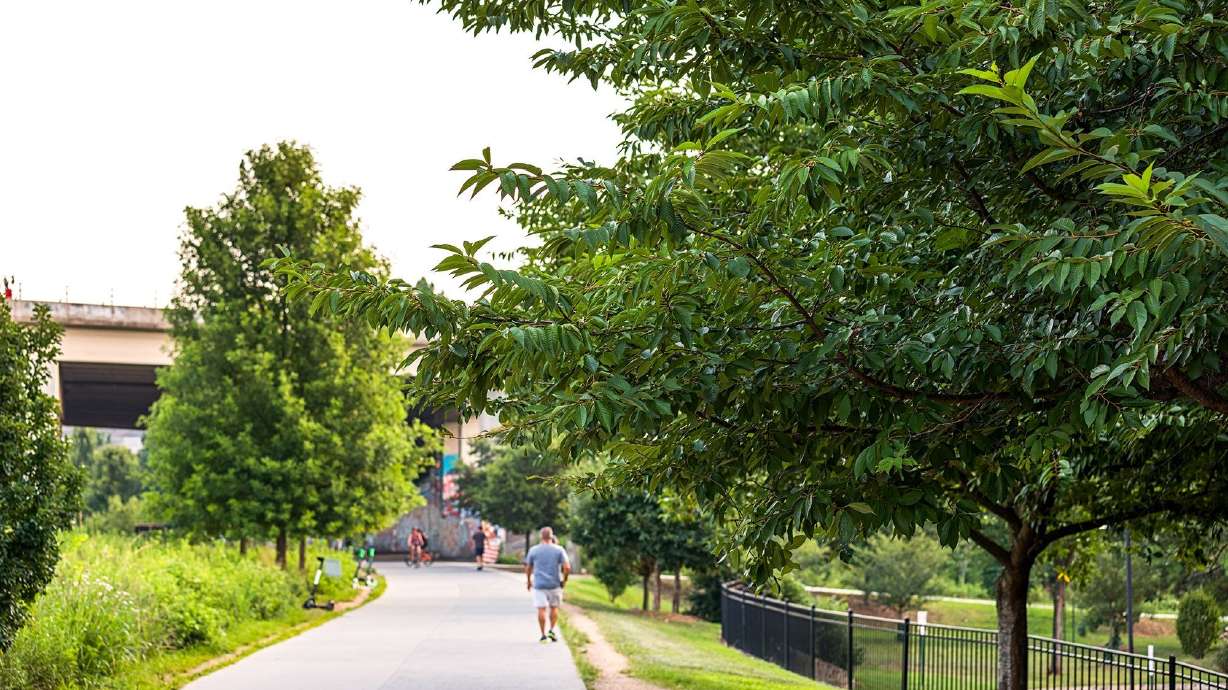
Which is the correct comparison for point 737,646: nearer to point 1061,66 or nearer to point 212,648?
point 212,648

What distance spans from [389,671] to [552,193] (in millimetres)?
10896

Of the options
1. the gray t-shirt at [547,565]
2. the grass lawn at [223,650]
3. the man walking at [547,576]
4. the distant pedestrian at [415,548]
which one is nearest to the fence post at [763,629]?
the man walking at [547,576]

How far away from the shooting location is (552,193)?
174 inches

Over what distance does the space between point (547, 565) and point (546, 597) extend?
1.70 ft

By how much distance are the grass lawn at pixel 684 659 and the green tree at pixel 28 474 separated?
652 centimetres

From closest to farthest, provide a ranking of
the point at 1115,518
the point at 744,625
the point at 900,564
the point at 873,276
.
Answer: the point at 873,276
the point at 1115,518
the point at 744,625
the point at 900,564

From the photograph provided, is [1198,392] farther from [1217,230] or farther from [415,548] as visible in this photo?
[415,548]

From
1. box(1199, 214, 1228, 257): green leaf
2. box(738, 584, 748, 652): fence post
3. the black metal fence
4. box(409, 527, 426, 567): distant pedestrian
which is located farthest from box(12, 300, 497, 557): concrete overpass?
box(1199, 214, 1228, 257): green leaf

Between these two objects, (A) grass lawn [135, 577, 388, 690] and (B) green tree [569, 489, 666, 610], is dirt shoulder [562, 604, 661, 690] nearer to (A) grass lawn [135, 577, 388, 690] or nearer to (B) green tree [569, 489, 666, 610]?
(A) grass lawn [135, 577, 388, 690]

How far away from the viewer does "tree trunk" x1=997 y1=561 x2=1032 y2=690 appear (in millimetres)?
11195

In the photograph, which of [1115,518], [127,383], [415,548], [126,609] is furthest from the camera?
[127,383]

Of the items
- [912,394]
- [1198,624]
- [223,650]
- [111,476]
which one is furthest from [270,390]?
[111,476]

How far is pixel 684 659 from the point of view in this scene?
16.8 metres

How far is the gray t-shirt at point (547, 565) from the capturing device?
1755 centimetres
